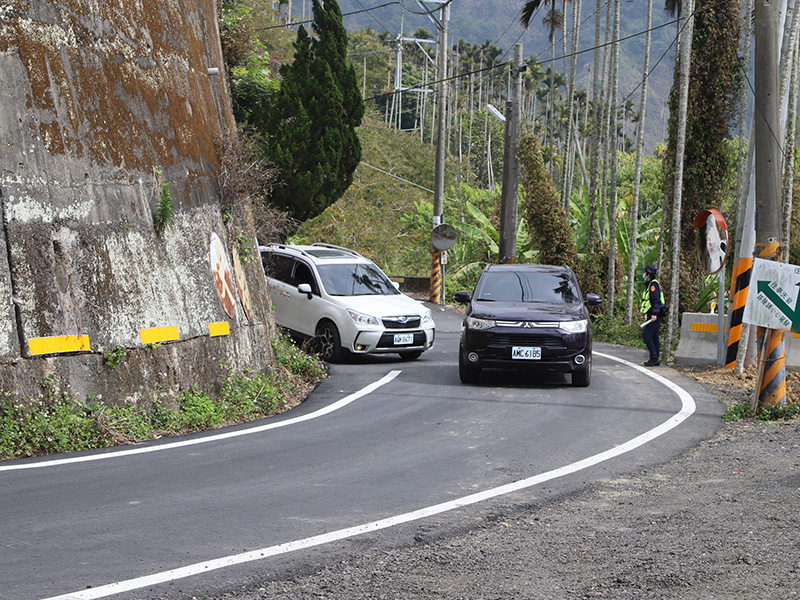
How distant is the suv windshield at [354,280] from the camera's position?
16.4 metres

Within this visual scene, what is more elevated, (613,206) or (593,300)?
(613,206)

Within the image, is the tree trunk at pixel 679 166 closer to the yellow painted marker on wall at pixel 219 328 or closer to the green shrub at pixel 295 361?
the green shrub at pixel 295 361

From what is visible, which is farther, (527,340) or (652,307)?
(652,307)

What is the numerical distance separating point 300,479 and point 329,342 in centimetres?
864

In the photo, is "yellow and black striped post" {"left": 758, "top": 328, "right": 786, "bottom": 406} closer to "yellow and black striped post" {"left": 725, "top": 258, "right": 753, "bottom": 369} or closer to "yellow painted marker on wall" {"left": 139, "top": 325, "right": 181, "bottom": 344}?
"yellow and black striped post" {"left": 725, "top": 258, "right": 753, "bottom": 369}

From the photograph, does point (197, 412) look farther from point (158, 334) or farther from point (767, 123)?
point (767, 123)

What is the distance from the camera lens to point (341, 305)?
15.6 meters

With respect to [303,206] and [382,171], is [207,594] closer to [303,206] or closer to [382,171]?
[303,206]

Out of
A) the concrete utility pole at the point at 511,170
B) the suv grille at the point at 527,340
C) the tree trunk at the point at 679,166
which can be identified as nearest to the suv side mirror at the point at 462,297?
the suv grille at the point at 527,340

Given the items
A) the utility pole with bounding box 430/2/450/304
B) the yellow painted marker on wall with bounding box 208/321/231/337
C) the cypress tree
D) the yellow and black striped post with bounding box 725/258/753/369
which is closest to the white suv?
the yellow painted marker on wall with bounding box 208/321/231/337

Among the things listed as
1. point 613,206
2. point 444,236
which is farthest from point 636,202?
point 444,236

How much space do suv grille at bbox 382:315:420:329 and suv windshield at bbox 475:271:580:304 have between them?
Answer: 5.96 ft

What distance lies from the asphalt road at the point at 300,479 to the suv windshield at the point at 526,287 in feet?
6.50

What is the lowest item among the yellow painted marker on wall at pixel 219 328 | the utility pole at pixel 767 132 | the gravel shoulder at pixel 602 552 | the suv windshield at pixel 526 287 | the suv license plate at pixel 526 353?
the gravel shoulder at pixel 602 552
